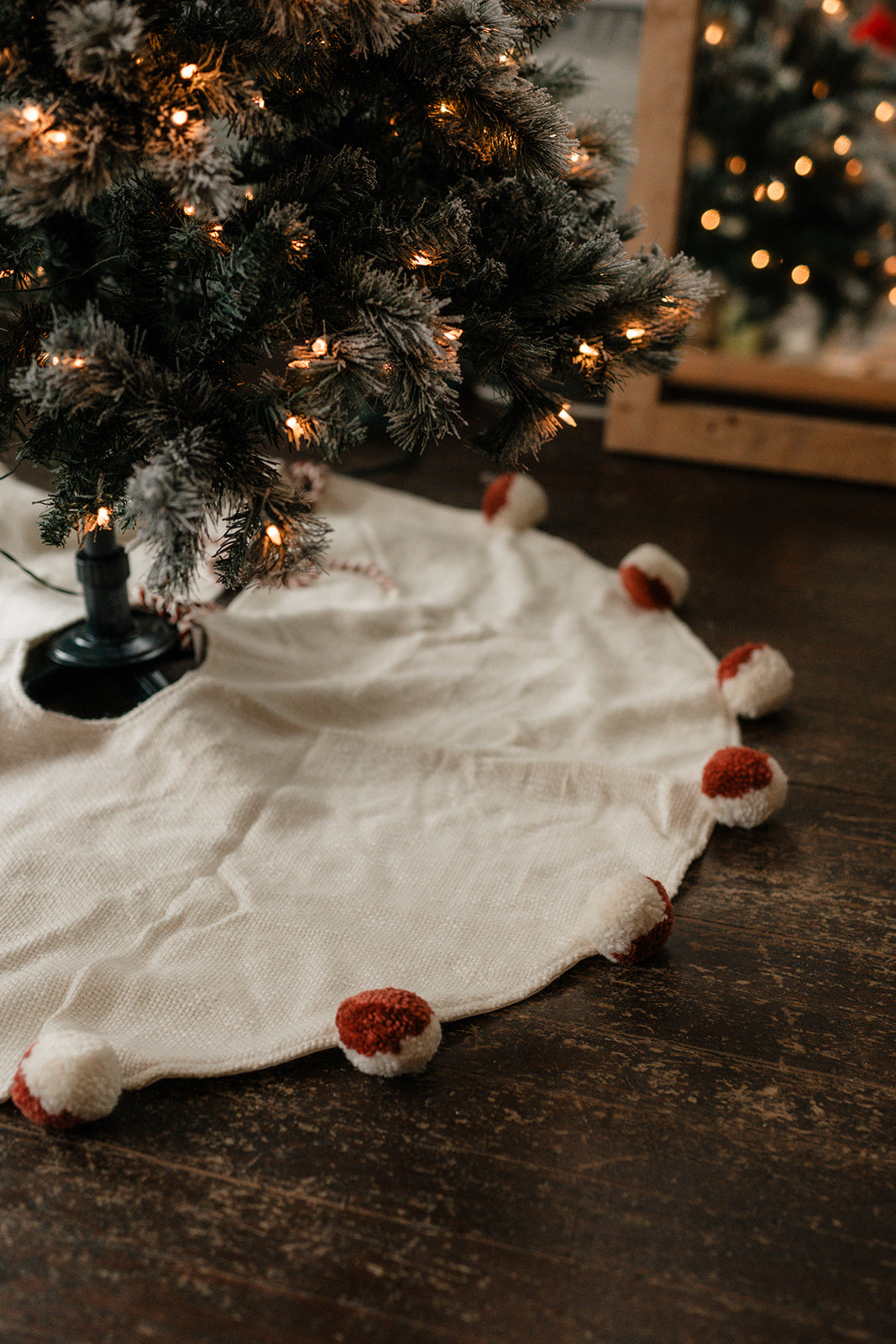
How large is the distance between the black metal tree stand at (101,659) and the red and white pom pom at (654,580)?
67 cm

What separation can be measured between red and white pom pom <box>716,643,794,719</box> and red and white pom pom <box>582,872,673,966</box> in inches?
16.2

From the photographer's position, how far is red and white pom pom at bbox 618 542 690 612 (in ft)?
5.07

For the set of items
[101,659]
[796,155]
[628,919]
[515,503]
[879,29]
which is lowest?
[628,919]

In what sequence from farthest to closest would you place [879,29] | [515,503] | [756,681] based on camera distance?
[879,29] → [515,503] → [756,681]

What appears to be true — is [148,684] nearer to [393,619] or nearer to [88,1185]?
[393,619]

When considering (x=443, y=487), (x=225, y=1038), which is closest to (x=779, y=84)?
(x=443, y=487)

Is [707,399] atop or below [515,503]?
atop

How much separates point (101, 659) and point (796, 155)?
165 centimetres

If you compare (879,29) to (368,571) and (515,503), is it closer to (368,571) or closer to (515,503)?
(515,503)

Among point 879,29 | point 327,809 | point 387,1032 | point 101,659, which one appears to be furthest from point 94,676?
point 879,29

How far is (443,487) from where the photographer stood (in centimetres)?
196

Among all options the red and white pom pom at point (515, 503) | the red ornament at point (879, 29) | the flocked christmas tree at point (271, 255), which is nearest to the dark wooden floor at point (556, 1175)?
the flocked christmas tree at point (271, 255)

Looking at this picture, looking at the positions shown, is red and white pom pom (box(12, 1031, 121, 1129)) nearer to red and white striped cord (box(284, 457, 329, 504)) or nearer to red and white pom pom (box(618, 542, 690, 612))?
red and white pom pom (box(618, 542, 690, 612))

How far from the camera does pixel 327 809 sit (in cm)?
113
